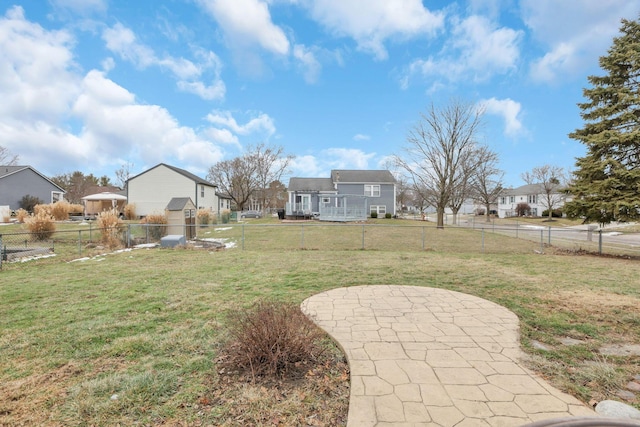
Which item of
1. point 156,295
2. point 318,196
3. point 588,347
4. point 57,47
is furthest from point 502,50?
point 318,196

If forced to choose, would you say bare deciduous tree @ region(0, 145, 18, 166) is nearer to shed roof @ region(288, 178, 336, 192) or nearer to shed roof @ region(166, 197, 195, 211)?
shed roof @ region(288, 178, 336, 192)

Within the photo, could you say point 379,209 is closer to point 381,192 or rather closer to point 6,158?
point 381,192

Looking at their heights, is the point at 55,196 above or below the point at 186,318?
above

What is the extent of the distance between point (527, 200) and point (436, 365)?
209 feet

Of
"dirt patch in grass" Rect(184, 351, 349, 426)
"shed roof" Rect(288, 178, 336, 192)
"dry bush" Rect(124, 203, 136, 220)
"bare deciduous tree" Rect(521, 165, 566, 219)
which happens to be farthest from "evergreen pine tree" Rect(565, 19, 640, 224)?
"bare deciduous tree" Rect(521, 165, 566, 219)

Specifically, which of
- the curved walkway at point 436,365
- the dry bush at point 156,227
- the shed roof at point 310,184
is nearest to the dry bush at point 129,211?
the dry bush at point 156,227

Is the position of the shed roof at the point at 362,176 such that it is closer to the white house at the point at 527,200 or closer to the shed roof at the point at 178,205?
the white house at the point at 527,200

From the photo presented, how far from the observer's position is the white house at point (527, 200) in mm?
48562

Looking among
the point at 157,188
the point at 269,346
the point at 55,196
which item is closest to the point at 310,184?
the point at 157,188

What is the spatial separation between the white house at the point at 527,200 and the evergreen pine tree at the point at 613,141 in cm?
3883

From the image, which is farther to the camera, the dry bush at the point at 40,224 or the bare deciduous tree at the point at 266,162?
the bare deciduous tree at the point at 266,162

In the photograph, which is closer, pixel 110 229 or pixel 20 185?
pixel 110 229

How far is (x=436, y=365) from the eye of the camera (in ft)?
9.87

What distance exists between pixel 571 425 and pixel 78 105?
68.1 feet
